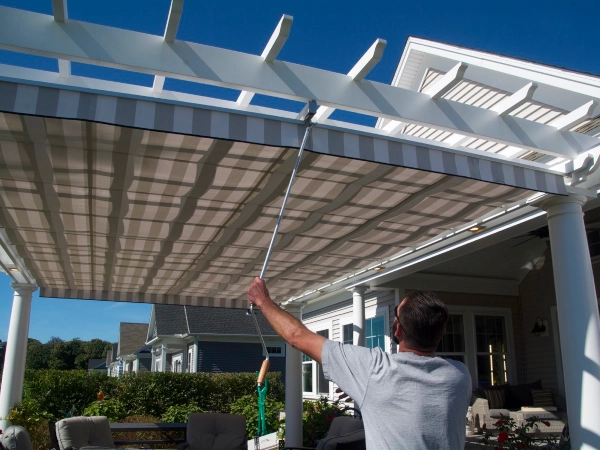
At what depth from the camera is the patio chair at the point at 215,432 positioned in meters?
7.87

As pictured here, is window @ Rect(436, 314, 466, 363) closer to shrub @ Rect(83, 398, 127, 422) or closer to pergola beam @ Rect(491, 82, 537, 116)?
pergola beam @ Rect(491, 82, 537, 116)

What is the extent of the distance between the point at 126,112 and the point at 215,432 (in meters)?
6.03

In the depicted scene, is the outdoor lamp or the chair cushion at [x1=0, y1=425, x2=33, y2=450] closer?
the chair cushion at [x1=0, y1=425, x2=33, y2=450]

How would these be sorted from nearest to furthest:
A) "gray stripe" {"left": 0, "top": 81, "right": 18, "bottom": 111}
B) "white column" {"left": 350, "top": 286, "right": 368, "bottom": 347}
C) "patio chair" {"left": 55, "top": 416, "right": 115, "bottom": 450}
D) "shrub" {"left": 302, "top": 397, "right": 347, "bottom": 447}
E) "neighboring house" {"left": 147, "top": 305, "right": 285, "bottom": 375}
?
1. "gray stripe" {"left": 0, "top": 81, "right": 18, "bottom": 111}
2. "patio chair" {"left": 55, "top": 416, "right": 115, "bottom": 450}
3. "shrub" {"left": 302, "top": 397, "right": 347, "bottom": 447}
4. "white column" {"left": 350, "top": 286, "right": 368, "bottom": 347}
5. "neighboring house" {"left": 147, "top": 305, "right": 285, "bottom": 375}

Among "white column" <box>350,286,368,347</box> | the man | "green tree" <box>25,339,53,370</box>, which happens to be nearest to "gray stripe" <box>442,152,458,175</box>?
the man

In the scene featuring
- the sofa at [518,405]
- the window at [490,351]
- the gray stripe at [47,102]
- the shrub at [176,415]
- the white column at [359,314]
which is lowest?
the shrub at [176,415]

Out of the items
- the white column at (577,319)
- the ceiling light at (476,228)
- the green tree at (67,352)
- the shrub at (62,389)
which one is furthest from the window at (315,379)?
the green tree at (67,352)

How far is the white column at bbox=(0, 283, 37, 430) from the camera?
808 centimetres

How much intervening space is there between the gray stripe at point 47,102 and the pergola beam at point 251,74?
24 cm

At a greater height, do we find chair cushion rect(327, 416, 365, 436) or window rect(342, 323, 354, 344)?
window rect(342, 323, 354, 344)

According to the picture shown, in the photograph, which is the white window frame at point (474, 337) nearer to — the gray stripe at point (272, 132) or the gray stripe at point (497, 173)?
the gray stripe at point (497, 173)

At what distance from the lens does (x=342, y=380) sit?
5.74 feet

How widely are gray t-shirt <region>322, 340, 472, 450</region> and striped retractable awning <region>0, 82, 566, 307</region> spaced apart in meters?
2.01

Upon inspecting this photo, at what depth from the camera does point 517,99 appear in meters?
4.00
